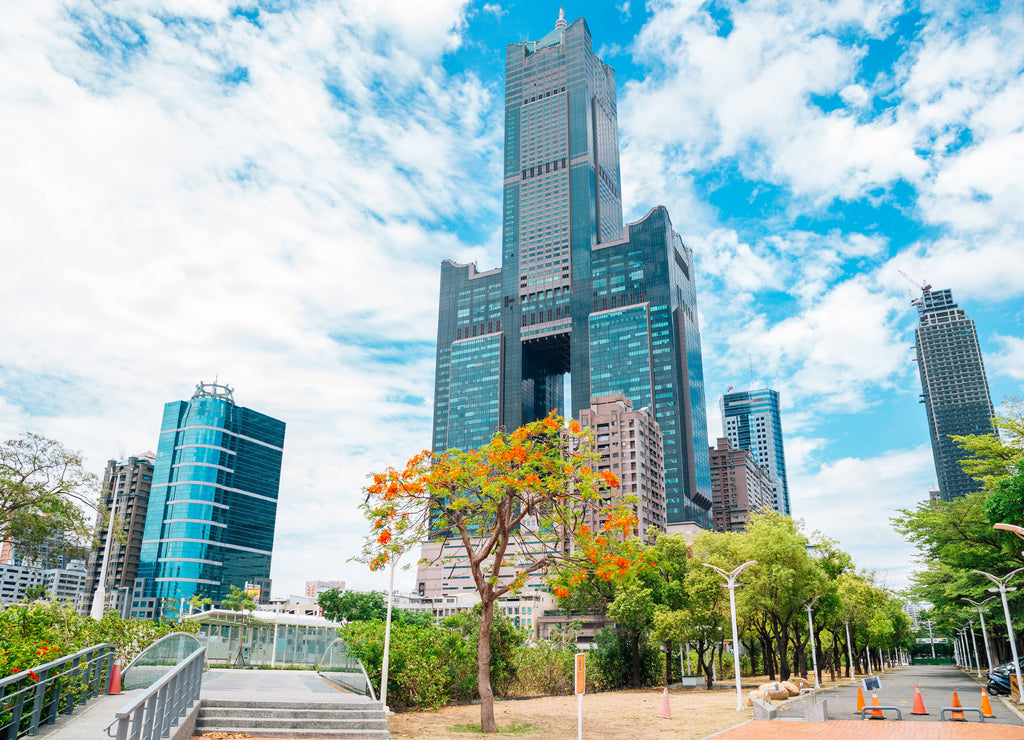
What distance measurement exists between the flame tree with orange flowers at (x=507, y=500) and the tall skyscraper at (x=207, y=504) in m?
132

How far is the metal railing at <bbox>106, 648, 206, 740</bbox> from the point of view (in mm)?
8630

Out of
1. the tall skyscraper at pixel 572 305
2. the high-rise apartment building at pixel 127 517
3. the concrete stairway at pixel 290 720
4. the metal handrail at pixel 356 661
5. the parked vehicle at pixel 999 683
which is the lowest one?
the parked vehicle at pixel 999 683

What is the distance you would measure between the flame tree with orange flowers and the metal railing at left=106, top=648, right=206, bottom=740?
4.93 m

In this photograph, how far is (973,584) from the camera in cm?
3616

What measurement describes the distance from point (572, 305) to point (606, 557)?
6056 inches

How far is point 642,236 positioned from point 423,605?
322 ft

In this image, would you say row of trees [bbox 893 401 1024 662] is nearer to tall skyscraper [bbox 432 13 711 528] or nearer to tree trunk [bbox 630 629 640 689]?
tree trunk [bbox 630 629 640 689]

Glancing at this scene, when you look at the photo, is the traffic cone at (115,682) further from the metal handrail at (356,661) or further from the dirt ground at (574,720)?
the metal handrail at (356,661)

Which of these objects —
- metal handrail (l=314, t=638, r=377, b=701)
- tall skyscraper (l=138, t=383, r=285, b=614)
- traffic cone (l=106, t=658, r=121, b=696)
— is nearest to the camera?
traffic cone (l=106, t=658, r=121, b=696)

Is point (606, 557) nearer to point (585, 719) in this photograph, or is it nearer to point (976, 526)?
point (585, 719)

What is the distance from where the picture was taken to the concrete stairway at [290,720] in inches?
548

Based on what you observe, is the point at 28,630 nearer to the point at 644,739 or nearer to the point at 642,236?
the point at 644,739

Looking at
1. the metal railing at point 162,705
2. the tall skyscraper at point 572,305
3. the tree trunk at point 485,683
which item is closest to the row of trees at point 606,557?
the tree trunk at point 485,683

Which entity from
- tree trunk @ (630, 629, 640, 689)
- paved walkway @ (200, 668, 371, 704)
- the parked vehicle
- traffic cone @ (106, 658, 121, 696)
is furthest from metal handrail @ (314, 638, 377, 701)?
the parked vehicle
